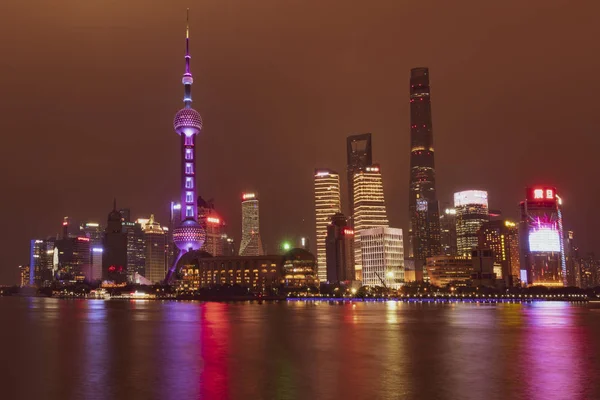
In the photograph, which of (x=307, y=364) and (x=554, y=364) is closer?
(x=554, y=364)

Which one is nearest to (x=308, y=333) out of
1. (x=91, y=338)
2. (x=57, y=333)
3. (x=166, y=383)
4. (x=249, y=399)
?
(x=91, y=338)

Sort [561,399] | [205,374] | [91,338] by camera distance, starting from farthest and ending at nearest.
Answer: [91,338] → [205,374] → [561,399]

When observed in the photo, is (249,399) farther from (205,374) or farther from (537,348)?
(537,348)

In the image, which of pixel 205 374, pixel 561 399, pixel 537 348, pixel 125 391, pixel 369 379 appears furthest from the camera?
pixel 537 348

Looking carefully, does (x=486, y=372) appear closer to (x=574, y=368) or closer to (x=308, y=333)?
(x=574, y=368)

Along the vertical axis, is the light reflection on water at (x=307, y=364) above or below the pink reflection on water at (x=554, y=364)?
above

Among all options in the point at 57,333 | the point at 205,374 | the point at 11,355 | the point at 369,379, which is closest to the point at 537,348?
the point at 369,379

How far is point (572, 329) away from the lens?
300 ft

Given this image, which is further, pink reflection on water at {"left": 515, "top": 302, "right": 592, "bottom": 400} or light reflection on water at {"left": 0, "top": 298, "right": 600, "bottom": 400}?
light reflection on water at {"left": 0, "top": 298, "right": 600, "bottom": 400}

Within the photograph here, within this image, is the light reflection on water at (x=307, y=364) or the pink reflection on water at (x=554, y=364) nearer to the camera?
the pink reflection on water at (x=554, y=364)

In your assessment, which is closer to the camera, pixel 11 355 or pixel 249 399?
pixel 249 399

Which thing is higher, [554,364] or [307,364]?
[307,364]

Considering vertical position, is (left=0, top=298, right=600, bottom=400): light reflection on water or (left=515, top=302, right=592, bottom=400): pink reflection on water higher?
(left=0, top=298, right=600, bottom=400): light reflection on water

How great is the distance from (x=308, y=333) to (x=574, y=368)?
139 feet
